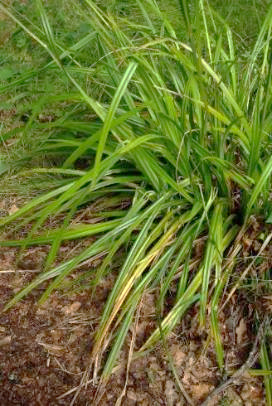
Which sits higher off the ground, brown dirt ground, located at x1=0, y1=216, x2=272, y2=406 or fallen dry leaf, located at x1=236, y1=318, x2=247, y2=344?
brown dirt ground, located at x1=0, y1=216, x2=272, y2=406

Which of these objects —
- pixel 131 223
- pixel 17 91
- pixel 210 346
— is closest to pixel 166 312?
pixel 210 346

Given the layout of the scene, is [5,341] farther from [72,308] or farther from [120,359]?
[120,359]

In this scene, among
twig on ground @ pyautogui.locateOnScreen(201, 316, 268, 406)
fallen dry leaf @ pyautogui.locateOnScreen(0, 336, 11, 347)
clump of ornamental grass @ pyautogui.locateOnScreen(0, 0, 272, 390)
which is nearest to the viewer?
twig on ground @ pyautogui.locateOnScreen(201, 316, 268, 406)

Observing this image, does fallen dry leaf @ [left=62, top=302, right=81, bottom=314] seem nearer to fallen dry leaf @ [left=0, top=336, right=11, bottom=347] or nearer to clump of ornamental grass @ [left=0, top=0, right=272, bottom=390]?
clump of ornamental grass @ [left=0, top=0, right=272, bottom=390]

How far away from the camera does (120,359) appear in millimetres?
2182

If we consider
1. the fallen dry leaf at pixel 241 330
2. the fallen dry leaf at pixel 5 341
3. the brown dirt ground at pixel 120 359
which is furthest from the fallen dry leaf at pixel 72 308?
the fallen dry leaf at pixel 241 330

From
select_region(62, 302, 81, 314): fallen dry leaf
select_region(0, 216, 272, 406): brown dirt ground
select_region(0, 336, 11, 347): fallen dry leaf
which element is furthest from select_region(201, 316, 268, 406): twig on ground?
select_region(0, 336, 11, 347): fallen dry leaf

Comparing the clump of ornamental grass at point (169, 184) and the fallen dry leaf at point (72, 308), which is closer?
the clump of ornamental grass at point (169, 184)

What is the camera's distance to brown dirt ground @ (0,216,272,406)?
2096 millimetres

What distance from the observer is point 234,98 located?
93.2 inches

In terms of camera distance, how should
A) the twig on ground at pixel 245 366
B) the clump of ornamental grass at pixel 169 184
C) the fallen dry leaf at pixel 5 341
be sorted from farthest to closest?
the fallen dry leaf at pixel 5 341 < the clump of ornamental grass at pixel 169 184 < the twig on ground at pixel 245 366

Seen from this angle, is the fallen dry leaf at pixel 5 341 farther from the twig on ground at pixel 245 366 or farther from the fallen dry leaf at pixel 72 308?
the twig on ground at pixel 245 366

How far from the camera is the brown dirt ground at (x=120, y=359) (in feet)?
6.88

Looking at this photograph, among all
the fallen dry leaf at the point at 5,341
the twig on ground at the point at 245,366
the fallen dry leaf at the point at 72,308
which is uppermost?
the fallen dry leaf at the point at 5,341
